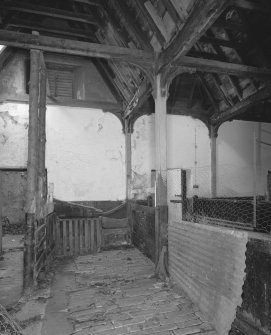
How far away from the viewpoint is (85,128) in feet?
28.0

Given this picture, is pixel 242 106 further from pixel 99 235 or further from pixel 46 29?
pixel 46 29

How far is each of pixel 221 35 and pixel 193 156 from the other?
4.01 metres

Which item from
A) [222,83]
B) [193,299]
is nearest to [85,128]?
[222,83]

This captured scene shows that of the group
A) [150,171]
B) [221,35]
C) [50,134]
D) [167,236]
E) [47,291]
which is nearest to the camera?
[47,291]

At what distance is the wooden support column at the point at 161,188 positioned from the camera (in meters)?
5.22

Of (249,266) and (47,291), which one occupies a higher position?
(249,266)

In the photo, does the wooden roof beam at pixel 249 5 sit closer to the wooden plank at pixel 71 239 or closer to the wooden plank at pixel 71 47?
the wooden plank at pixel 71 47

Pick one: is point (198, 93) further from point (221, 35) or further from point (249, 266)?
point (249, 266)

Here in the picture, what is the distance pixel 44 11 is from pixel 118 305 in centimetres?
752

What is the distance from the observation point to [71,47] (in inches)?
206

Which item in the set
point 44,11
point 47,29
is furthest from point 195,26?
point 47,29

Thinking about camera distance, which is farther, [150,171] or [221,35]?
[150,171]

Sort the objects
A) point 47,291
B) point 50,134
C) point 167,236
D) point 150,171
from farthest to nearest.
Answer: point 150,171
point 50,134
point 167,236
point 47,291

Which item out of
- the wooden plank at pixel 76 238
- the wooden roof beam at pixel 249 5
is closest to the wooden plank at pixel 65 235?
the wooden plank at pixel 76 238
